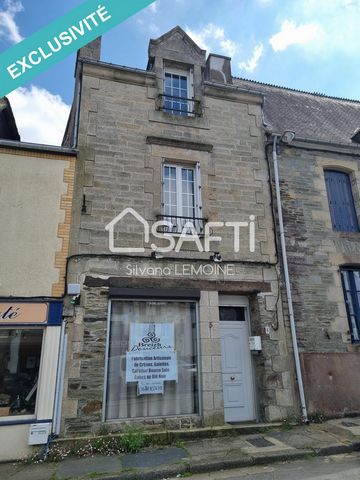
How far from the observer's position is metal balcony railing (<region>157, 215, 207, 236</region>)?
260 inches

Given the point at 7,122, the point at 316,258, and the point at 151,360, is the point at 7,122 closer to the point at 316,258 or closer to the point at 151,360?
the point at 151,360

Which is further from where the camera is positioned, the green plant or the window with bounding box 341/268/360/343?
the window with bounding box 341/268/360/343

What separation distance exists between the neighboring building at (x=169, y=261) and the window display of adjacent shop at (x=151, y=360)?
0.06ft

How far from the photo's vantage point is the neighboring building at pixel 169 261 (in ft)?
18.6

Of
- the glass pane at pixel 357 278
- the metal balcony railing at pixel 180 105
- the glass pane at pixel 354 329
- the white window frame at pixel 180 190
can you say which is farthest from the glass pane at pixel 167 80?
the glass pane at pixel 354 329

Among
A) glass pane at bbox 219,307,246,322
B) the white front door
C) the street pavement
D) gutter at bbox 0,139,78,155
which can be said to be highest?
gutter at bbox 0,139,78,155

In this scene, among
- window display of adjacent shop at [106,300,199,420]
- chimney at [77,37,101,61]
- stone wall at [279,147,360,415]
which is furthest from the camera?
chimney at [77,37,101,61]

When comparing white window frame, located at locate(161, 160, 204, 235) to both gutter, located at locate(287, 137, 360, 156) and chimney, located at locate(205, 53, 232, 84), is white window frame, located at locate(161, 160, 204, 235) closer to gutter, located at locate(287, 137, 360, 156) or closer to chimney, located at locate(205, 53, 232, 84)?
gutter, located at locate(287, 137, 360, 156)

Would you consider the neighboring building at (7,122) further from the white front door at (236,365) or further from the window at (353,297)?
the window at (353,297)

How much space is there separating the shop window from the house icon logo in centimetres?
191

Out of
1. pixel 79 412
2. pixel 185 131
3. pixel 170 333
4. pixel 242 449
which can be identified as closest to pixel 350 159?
pixel 185 131

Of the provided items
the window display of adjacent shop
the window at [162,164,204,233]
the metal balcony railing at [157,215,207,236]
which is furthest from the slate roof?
the window display of adjacent shop

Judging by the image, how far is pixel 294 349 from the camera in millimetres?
6375

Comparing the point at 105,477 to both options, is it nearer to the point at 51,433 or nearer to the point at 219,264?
the point at 51,433
